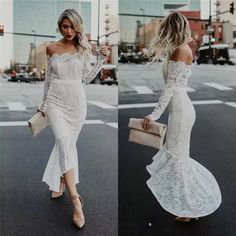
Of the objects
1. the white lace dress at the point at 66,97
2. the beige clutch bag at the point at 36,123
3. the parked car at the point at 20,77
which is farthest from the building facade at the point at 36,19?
the beige clutch bag at the point at 36,123

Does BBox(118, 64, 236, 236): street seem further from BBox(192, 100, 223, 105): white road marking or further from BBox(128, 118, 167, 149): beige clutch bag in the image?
BBox(128, 118, 167, 149): beige clutch bag

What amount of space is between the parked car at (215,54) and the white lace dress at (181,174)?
23 centimetres

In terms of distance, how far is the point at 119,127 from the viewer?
2727 mm

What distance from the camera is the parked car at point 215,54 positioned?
254 cm

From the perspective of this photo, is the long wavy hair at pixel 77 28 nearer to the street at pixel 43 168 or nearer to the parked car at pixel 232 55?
the street at pixel 43 168

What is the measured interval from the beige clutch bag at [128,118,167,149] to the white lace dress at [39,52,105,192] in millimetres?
389

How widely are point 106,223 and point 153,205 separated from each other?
333mm

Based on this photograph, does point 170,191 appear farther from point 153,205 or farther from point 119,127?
point 119,127

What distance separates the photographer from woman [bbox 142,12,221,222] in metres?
2.40

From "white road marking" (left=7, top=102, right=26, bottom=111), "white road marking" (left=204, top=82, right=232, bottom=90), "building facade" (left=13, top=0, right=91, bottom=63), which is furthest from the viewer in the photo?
"white road marking" (left=7, top=102, right=26, bottom=111)

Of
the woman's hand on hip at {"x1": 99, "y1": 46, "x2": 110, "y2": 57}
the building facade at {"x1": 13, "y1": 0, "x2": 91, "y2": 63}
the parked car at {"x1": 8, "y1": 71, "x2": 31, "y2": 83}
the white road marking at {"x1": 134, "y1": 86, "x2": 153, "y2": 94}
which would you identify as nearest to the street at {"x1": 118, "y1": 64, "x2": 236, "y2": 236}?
the white road marking at {"x1": 134, "y1": 86, "x2": 153, "y2": 94}

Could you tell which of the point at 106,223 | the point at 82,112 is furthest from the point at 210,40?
the point at 106,223

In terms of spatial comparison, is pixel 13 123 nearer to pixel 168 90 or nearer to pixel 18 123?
pixel 18 123

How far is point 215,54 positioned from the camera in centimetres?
260
